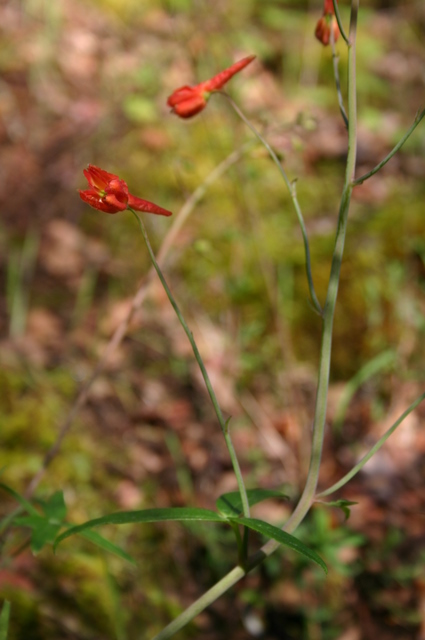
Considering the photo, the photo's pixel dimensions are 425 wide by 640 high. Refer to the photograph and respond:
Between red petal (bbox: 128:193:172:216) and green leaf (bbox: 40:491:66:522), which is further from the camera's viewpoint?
green leaf (bbox: 40:491:66:522)

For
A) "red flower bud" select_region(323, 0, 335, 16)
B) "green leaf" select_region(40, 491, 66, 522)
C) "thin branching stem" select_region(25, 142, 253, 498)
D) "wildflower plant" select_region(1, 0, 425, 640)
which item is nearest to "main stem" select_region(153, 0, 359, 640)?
"wildflower plant" select_region(1, 0, 425, 640)

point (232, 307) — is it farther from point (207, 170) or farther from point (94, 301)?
point (207, 170)

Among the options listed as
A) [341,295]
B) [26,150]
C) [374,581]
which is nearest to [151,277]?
[374,581]

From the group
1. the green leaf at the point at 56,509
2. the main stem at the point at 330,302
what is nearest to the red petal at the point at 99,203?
the main stem at the point at 330,302

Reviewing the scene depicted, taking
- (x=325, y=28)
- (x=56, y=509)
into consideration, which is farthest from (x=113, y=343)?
(x=325, y=28)

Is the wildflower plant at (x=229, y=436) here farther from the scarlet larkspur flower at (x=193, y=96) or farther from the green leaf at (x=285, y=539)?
the scarlet larkspur flower at (x=193, y=96)

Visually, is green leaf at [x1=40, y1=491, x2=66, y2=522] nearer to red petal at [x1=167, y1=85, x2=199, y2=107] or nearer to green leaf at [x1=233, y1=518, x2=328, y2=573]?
green leaf at [x1=233, y1=518, x2=328, y2=573]
